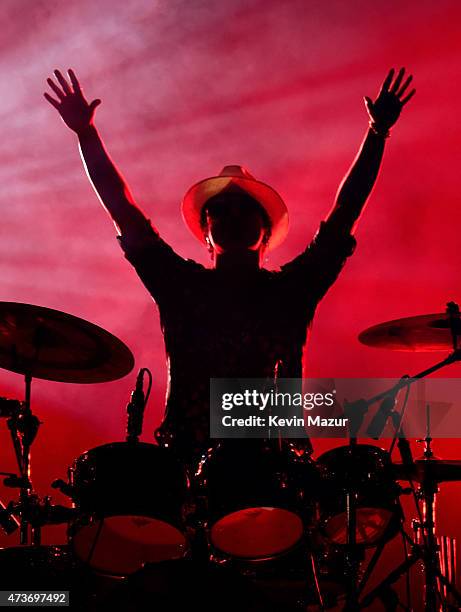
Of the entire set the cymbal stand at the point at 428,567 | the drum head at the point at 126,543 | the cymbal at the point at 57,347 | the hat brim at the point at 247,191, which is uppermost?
the hat brim at the point at 247,191

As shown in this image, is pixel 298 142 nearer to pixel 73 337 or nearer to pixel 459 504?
pixel 73 337

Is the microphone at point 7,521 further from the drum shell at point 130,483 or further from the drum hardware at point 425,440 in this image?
the drum hardware at point 425,440

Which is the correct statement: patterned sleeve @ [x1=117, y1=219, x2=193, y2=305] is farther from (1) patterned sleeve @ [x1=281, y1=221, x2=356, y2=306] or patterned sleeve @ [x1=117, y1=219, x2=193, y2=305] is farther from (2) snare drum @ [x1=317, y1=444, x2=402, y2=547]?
(2) snare drum @ [x1=317, y1=444, x2=402, y2=547]

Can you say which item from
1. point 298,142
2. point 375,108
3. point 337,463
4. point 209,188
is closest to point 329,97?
point 298,142

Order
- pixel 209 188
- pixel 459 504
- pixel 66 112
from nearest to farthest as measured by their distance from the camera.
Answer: pixel 66 112, pixel 209 188, pixel 459 504

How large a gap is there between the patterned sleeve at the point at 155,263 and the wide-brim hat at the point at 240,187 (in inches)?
23.6

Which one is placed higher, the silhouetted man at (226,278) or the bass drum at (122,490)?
the silhouetted man at (226,278)

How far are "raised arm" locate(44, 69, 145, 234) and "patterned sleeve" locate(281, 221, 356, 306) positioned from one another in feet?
2.82

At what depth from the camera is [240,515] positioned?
1988 millimetres

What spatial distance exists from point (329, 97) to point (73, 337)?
2.72m

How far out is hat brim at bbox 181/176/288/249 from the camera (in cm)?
356

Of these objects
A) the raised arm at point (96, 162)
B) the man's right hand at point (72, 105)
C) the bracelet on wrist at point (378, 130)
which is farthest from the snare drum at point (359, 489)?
the man's right hand at point (72, 105)

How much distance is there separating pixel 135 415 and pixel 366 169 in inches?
76.3

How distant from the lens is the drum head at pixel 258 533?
2.02 meters
